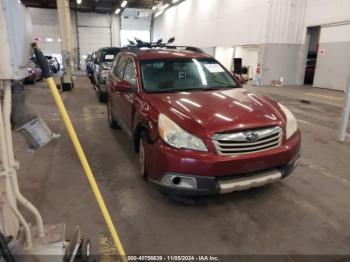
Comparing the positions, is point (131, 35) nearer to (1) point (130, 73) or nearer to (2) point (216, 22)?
(2) point (216, 22)

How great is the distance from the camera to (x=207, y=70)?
12.7ft

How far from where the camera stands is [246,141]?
8.52 ft

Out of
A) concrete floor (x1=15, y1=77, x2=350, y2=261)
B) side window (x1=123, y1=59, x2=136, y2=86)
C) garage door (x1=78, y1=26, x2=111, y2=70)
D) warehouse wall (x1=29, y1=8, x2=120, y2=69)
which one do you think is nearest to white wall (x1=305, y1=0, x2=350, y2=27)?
concrete floor (x1=15, y1=77, x2=350, y2=261)

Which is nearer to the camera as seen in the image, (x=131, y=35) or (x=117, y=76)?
(x=117, y=76)

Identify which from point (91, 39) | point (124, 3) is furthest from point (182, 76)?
point (91, 39)

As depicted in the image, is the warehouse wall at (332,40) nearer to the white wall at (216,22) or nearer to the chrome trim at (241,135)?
the white wall at (216,22)

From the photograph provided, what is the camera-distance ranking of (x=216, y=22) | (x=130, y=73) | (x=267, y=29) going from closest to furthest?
(x=130, y=73), (x=267, y=29), (x=216, y=22)

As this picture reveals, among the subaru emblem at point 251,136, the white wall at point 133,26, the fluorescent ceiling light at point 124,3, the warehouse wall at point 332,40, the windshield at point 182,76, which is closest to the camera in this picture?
the subaru emblem at point 251,136

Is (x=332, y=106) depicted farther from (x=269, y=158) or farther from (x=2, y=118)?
(x=2, y=118)

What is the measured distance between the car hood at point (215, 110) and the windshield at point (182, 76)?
25cm

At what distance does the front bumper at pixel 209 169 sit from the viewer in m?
2.49

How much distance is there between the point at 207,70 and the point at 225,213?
6.35 feet

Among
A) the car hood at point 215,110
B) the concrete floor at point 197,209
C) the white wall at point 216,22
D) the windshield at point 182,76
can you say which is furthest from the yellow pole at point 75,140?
the white wall at point 216,22

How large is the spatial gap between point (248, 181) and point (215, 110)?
0.73m
